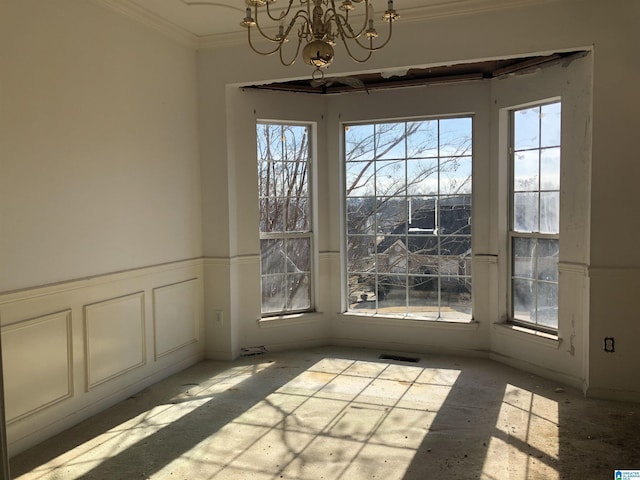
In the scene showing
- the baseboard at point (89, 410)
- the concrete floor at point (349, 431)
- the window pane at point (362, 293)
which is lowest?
the concrete floor at point (349, 431)

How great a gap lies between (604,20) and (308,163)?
2.68 m

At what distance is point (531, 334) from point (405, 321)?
3.77 feet

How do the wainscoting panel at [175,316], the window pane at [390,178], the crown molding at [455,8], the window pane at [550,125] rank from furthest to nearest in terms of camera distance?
the window pane at [390,178]
the wainscoting panel at [175,316]
the window pane at [550,125]
the crown molding at [455,8]

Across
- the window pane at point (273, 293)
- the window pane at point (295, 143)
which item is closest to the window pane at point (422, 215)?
the window pane at point (295, 143)

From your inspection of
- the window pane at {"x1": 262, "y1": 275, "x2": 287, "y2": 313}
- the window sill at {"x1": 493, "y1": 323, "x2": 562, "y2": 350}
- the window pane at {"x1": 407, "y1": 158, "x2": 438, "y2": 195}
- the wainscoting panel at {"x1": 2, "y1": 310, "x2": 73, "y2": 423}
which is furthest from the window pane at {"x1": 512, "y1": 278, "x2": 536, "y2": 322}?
the wainscoting panel at {"x1": 2, "y1": 310, "x2": 73, "y2": 423}

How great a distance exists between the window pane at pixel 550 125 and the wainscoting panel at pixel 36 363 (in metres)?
3.71

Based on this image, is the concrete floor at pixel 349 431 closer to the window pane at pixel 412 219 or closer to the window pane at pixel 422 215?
the window pane at pixel 412 219

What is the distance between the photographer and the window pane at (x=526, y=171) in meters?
4.12

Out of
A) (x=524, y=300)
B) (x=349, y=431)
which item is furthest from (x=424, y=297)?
(x=349, y=431)

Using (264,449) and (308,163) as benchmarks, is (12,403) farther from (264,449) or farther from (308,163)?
(308,163)

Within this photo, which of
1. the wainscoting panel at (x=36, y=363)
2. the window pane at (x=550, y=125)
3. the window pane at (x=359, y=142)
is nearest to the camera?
the wainscoting panel at (x=36, y=363)

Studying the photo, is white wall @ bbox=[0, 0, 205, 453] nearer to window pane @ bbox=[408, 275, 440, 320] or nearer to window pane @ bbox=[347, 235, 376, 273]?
window pane @ bbox=[347, 235, 376, 273]

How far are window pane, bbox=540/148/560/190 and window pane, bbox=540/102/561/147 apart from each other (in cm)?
6

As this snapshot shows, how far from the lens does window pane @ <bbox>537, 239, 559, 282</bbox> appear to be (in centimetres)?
400
